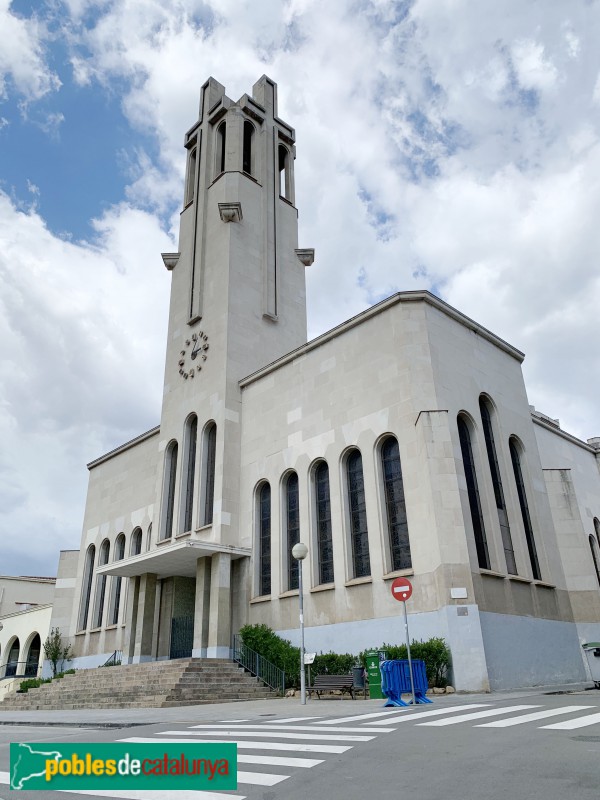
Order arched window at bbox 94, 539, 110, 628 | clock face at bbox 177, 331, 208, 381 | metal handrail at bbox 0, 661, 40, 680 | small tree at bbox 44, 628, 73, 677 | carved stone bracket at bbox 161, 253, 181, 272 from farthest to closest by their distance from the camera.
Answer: metal handrail at bbox 0, 661, 40, 680
carved stone bracket at bbox 161, 253, 181, 272
arched window at bbox 94, 539, 110, 628
small tree at bbox 44, 628, 73, 677
clock face at bbox 177, 331, 208, 381

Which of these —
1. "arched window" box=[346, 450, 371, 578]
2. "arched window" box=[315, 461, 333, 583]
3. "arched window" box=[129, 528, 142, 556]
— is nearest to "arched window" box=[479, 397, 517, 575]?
"arched window" box=[346, 450, 371, 578]

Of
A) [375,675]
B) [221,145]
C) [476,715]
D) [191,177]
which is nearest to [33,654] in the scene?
[191,177]

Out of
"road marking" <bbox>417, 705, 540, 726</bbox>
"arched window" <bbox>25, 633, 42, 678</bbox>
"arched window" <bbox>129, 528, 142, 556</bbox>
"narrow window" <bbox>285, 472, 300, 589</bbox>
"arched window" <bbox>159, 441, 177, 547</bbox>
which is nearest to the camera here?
"road marking" <bbox>417, 705, 540, 726</bbox>

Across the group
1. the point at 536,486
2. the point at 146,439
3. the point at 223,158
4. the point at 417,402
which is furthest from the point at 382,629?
the point at 223,158

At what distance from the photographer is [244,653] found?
23.6m

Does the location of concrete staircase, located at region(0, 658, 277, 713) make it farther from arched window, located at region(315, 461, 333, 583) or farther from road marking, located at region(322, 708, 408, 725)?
road marking, located at region(322, 708, 408, 725)

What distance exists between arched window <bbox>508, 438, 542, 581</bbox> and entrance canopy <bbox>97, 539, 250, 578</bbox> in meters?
10.9

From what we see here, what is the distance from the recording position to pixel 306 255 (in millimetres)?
36812

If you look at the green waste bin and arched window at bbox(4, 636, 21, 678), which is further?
arched window at bbox(4, 636, 21, 678)

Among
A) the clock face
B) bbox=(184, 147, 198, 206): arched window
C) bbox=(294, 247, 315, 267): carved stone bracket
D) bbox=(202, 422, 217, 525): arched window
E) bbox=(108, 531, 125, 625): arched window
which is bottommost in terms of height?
bbox=(108, 531, 125, 625): arched window

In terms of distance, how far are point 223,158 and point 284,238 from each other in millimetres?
6787

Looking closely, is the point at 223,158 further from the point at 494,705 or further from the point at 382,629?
the point at 494,705

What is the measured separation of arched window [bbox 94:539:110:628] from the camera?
111ft

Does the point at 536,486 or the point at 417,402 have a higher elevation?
the point at 417,402
